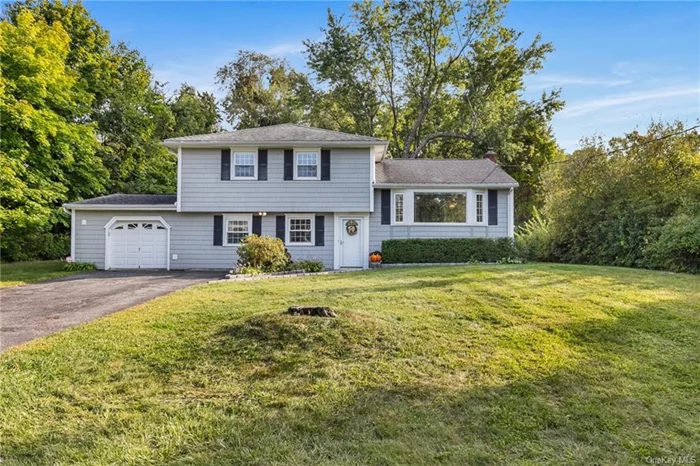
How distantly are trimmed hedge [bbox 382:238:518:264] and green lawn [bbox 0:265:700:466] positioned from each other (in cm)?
827

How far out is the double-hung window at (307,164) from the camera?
15.4m

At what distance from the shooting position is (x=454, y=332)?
538 cm

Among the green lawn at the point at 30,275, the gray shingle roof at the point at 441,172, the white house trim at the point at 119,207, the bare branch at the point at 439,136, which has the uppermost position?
the bare branch at the point at 439,136

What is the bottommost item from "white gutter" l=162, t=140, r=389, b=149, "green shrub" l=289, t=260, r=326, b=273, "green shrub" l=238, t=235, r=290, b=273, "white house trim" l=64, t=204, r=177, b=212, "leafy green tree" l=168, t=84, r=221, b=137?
"green shrub" l=289, t=260, r=326, b=273

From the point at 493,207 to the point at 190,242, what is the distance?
11.7 metres

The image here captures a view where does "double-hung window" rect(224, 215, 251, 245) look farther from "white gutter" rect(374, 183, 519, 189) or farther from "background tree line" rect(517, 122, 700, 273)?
"background tree line" rect(517, 122, 700, 273)

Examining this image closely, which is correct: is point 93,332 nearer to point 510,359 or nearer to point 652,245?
point 510,359

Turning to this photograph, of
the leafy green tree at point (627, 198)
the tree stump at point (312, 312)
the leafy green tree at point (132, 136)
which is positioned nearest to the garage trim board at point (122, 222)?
the leafy green tree at point (132, 136)

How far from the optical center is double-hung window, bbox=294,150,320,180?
50.6 feet

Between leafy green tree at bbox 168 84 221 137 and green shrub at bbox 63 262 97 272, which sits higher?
leafy green tree at bbox 168 84 221 137

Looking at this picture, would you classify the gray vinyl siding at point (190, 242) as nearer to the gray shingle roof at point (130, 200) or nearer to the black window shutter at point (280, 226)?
the black window shutter at point (280, 226)

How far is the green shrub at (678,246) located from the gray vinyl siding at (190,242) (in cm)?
1060

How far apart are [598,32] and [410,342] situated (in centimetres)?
1134

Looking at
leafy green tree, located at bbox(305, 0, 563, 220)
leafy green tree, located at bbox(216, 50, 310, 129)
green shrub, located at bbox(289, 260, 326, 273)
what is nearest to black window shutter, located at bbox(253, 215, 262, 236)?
green shrub, located at bbox(289, 260, 326, 273)
